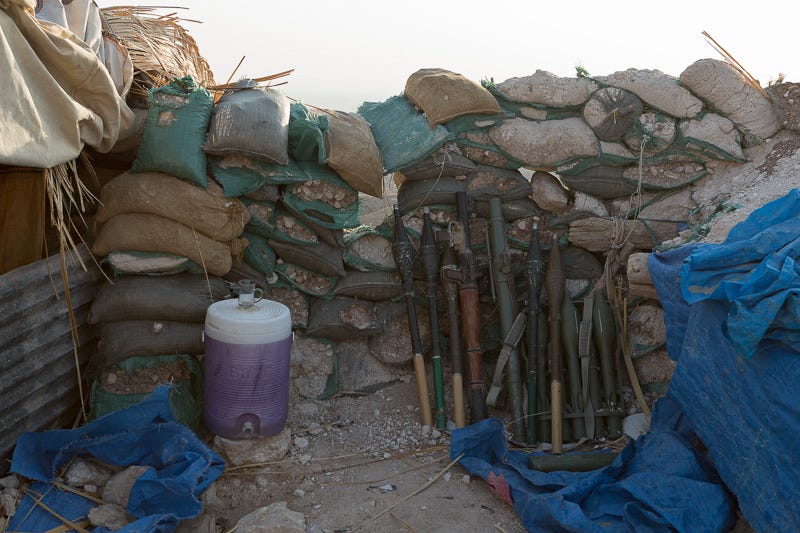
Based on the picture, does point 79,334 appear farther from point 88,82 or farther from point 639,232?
point 639,232

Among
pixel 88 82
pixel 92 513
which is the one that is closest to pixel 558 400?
pixel 92 513

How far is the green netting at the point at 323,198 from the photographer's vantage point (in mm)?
4504

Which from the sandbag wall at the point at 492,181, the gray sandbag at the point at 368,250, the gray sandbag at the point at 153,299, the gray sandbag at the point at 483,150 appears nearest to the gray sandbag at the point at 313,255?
the sandbag wall at the point at 492,181

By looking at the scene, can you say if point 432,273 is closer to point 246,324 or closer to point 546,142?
point 546,142

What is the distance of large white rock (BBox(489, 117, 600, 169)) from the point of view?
4.88 m

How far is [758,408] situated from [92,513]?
298cm

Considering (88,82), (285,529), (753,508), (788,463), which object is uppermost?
(88,82)

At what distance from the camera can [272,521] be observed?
3.52 meters

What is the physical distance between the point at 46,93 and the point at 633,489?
3169 millimetres

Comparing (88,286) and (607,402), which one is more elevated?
(88,286)

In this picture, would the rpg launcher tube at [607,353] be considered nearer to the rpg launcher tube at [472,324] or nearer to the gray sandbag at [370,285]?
the rpg launcher tube at [472,324]

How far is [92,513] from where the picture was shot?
3.51 m

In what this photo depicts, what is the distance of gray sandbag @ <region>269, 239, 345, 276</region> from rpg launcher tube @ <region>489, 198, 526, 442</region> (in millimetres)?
1007

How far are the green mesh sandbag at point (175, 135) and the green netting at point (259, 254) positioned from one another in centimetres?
53
